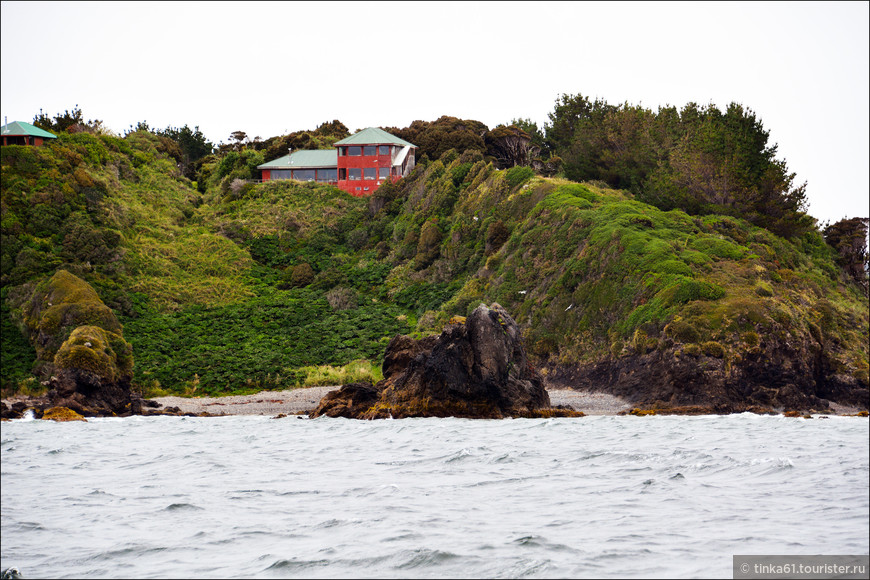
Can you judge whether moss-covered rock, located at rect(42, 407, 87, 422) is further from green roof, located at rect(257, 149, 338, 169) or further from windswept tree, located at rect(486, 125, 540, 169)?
green roof, located at rect(257, 149, 338, 169)

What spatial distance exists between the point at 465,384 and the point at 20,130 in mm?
76201

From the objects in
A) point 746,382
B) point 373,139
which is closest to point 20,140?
point 373,139

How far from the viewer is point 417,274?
84875 mm

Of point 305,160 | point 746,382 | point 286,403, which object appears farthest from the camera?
point 305,160

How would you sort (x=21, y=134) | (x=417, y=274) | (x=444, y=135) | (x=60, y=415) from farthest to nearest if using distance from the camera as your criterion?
(x=444, y=135) → (x=21, y=134) → (x=417, y=274) → (x=60, y=415)

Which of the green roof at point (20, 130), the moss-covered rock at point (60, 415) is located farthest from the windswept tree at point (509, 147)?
the moss-covered rock at point (60, 415)

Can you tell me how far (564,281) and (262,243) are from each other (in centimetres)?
4454

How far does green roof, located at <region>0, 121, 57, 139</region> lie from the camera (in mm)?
96438

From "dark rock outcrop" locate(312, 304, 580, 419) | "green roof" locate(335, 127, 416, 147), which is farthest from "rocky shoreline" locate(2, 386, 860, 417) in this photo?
"green roof" locate(335, 127, 416, 147)

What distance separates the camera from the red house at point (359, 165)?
10794cm

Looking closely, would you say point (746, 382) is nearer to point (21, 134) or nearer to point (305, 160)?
point (305, 160)

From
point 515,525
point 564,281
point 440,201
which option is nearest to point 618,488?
point 515,525

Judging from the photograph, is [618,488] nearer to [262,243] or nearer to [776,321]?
[776,321]

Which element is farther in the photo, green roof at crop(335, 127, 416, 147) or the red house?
the red house
